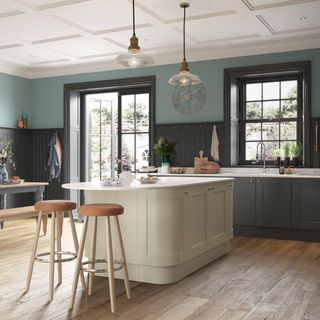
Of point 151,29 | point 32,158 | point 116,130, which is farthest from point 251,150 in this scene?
point 32,158

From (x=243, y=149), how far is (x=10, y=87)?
14.4 feet

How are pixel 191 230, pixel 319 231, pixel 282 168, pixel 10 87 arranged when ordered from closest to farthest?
pixel 191 230
pixel 319 231
pixel 282 168
pixel 10 87

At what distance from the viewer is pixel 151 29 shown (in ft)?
20.0

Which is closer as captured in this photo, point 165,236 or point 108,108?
point 165,236

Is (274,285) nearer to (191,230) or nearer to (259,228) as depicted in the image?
(191,230)

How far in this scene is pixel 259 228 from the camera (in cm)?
646

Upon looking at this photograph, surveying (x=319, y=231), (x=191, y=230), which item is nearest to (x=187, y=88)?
(x=319, y=231)

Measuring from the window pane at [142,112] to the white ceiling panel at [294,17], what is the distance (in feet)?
9.18

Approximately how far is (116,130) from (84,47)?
2.11 m

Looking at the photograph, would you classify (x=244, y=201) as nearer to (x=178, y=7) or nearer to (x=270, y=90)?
(x=270, y=90)

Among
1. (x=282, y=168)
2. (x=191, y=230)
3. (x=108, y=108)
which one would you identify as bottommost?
(x=191, y=230)

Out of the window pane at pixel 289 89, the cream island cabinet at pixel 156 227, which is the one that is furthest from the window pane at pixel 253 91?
the cream island cabinet at pixel 156 227

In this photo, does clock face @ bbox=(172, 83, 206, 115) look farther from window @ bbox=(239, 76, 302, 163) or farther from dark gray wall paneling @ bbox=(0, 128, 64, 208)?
dark gray wall paneling @ bbox=(0, 128, 64, 208)

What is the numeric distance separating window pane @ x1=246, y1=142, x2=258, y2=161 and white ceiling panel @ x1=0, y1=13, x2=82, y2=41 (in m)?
3.17
